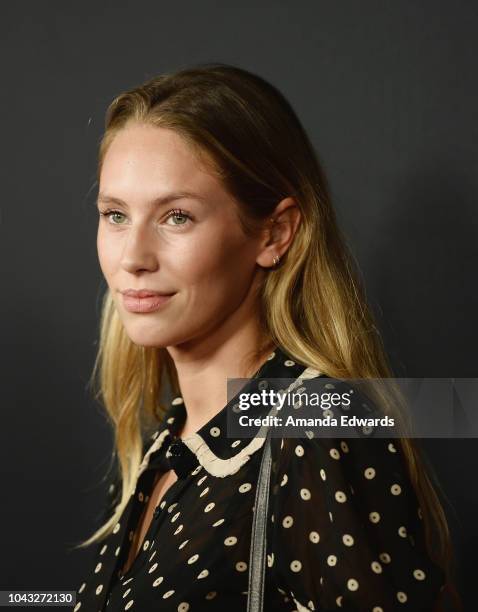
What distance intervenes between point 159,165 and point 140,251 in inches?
5.2

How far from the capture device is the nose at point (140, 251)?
141 cm

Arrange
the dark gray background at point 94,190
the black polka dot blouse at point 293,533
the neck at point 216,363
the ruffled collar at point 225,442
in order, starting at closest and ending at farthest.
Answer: the black polka dot blouse at point 293,533
the ruffled collar at point 225,442
the neck at point 216,363
the dark gray background at point 94,190

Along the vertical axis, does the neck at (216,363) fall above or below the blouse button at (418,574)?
above

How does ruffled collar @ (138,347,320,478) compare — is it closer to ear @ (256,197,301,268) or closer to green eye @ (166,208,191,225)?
ear @ (256,197,301,268)

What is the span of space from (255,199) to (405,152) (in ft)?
1.59

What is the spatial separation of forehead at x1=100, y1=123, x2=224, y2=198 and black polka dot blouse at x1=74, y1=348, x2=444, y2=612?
0.30 meters

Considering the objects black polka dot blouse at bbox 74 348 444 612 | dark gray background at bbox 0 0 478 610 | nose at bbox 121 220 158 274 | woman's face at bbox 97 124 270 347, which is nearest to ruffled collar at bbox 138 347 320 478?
black polka dot blouse at bbox 74 348 444 612

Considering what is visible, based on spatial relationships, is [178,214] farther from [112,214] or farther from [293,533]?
[293,533]

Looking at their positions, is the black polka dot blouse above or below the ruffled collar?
below

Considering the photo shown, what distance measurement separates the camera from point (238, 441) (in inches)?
55.5

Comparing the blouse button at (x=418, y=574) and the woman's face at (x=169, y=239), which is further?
the woman's face at (x=169, y=239)

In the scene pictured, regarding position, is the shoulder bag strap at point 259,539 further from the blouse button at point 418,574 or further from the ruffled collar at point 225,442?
the blouse button at point 418,574

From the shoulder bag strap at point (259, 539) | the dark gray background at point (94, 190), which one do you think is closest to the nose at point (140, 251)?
the shoulder bag strap at point (259, 539)

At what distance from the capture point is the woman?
1249mm
